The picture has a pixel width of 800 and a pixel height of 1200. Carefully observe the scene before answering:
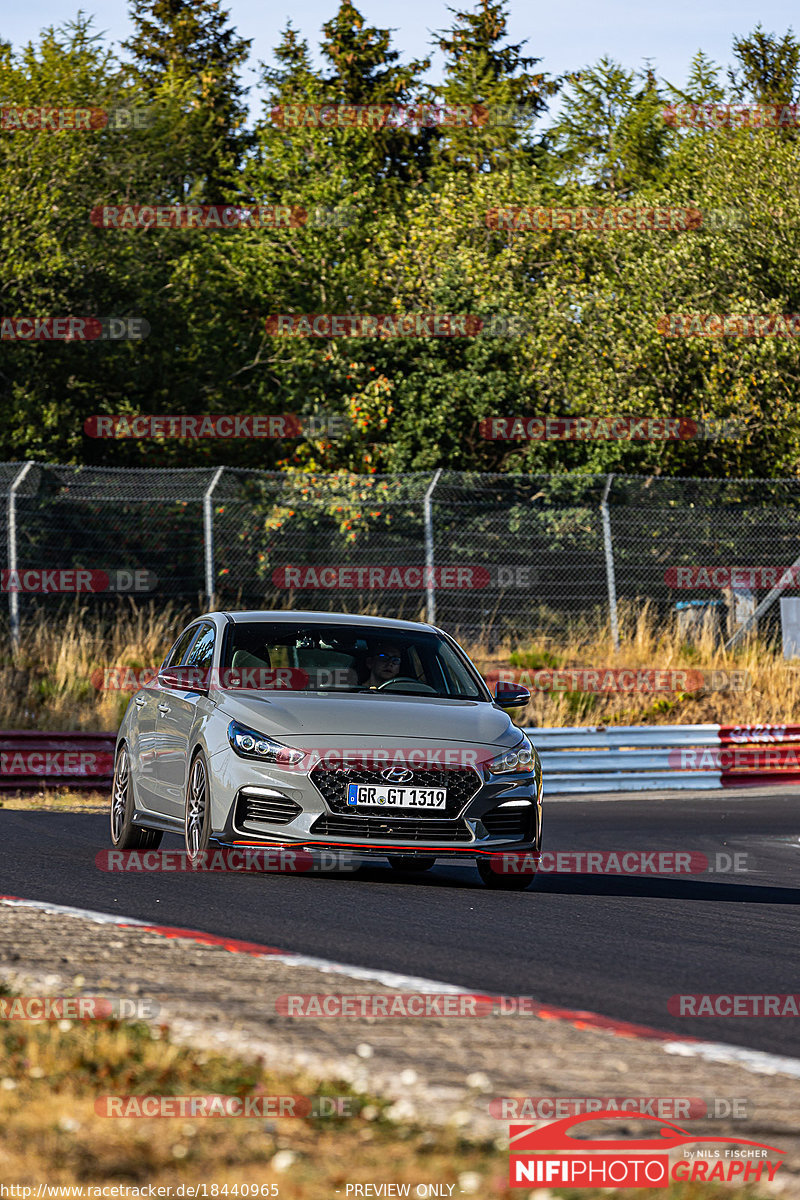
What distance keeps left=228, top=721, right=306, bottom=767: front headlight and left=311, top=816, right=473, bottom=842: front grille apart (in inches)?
14.4

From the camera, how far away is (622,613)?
23.1m

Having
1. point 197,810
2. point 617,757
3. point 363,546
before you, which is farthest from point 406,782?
point 363,546

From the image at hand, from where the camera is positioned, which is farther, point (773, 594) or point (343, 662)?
point (773, 594)

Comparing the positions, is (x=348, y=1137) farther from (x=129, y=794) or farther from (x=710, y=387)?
(x=710, y=387)

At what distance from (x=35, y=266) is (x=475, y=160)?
25.3 metres

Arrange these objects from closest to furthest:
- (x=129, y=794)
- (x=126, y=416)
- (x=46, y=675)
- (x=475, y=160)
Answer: (x=129, y=794) < (x=46, y=675) < (x=126, y=416) < (x=475, y=160)

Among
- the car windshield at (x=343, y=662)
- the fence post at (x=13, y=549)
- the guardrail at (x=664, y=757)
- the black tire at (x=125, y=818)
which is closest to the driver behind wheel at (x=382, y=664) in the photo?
the car windshield at (x=343, y=662)

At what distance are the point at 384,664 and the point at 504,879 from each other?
158cm

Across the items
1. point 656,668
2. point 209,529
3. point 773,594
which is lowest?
point 656,668

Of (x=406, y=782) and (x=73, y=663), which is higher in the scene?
(x=406, y=782)

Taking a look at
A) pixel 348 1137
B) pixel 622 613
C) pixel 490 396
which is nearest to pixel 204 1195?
pixel 348 1137

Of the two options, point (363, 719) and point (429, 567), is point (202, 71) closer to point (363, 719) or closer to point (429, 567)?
point (429, 567)

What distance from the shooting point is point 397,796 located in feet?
30.0

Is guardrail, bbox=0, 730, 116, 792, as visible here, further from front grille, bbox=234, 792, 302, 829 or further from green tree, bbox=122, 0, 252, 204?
green tree, bbox=122, 0, 252, 204
